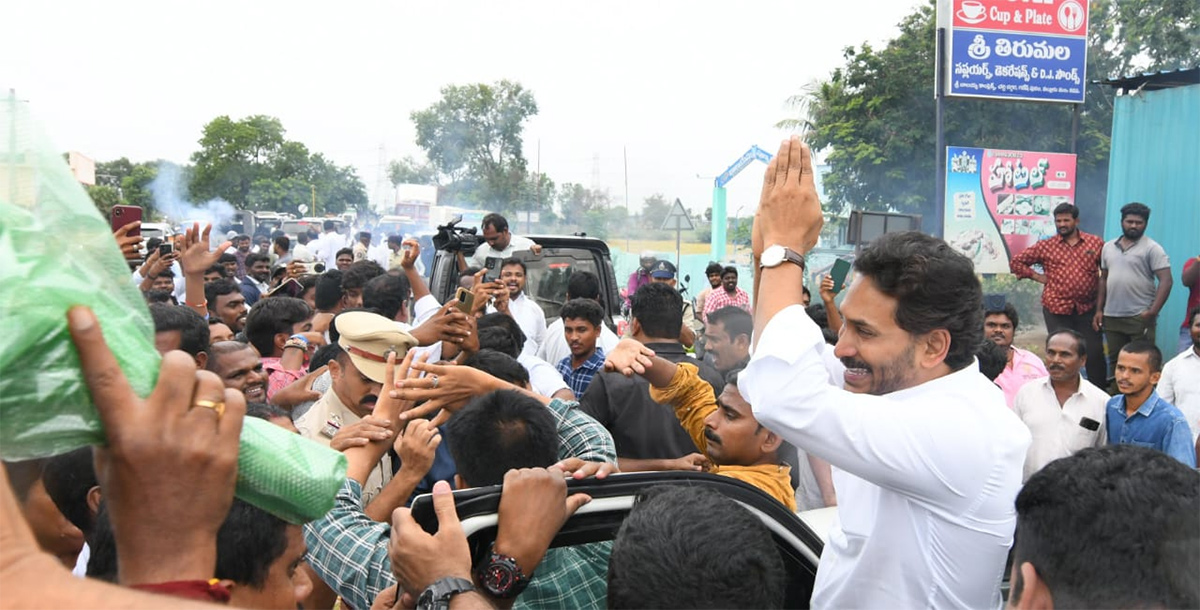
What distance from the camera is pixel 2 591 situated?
3.07 feet

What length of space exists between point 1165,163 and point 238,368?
11152 millimetres

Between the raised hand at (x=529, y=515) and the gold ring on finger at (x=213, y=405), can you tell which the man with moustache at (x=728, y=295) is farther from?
the gold ring on finger at (x=213, y=405)

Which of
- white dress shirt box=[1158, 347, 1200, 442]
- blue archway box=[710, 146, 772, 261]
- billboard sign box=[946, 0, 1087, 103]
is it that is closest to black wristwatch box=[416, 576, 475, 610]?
white dress shirt box=[1158, 347, 1200, 442]

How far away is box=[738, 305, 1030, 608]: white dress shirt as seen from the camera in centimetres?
177

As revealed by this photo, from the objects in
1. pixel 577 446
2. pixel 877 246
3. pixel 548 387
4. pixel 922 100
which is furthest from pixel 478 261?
pixel 922 100

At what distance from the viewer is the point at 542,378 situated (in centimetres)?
466

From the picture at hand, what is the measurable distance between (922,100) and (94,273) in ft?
61.9

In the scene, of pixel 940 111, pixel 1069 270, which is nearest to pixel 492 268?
pixel 1069 270

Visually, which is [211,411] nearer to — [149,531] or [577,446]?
[149,531]

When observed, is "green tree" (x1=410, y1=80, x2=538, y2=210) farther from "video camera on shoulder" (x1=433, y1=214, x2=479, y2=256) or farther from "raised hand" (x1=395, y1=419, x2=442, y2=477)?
"raised hand" (x1=395, y1=419, x2=442, y2=477)

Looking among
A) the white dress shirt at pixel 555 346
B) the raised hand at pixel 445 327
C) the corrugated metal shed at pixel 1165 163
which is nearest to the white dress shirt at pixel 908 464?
the raised hand at pixel 445 327

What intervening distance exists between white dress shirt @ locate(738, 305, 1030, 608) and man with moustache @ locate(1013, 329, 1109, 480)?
3516 mm

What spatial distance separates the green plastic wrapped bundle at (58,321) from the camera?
1.01 m

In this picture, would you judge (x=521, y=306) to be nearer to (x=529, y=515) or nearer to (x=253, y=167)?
(x=529, y=515)
